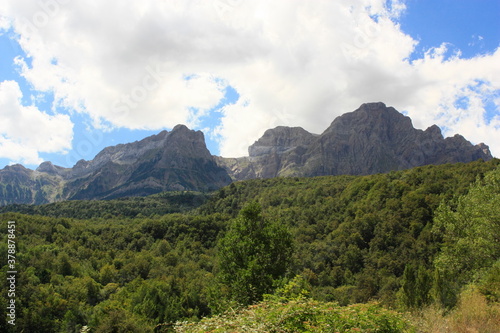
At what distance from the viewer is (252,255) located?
79.2 feet

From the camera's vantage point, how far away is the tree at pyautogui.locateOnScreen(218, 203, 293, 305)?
22.8 meters

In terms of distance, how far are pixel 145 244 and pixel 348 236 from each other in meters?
72.9

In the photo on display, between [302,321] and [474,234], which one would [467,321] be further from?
[474,234]

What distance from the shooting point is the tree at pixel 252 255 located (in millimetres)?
22828

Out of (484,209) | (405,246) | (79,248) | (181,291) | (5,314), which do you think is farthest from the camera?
(79,248)

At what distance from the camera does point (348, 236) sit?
104 metres

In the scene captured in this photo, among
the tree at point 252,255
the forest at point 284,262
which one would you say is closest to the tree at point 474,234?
the forest at point 284,262

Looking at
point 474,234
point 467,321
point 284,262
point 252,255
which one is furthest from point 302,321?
point 474,234

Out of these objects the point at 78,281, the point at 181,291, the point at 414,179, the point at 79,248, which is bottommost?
the point at 181,291

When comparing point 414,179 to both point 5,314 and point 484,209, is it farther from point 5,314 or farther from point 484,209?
point 5,314

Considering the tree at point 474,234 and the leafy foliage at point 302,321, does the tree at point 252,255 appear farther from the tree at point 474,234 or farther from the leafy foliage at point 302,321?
the tree at point 474,234

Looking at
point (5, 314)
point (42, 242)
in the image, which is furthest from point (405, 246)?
point (42, 242)

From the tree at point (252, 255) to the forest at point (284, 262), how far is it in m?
0.10

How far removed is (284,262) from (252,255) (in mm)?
3209
